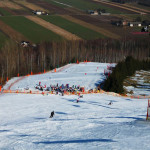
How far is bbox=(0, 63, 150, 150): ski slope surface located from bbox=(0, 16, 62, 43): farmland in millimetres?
36319

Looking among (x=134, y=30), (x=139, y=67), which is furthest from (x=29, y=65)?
(x=134, y=30)

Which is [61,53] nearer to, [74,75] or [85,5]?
[74,75]

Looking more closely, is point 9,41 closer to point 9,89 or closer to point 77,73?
point 77,73

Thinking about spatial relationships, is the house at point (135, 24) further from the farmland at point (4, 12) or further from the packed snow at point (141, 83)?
the packed snow at point (141, 83)

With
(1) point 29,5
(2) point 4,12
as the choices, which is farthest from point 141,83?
(1) point 29,5

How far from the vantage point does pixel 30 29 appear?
82.2m

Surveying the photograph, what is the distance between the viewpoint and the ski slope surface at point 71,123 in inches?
728

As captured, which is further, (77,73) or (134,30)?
(134,30)

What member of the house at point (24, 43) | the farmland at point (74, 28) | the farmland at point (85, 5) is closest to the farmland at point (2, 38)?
the house at point (24, 43)

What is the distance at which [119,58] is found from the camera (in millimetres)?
72125

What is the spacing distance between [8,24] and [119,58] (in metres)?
27.4

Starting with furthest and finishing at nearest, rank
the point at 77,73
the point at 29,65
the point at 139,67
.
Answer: the point at 29,65, the point at 139,67, the point at 77,73

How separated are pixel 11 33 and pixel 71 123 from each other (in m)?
55.1

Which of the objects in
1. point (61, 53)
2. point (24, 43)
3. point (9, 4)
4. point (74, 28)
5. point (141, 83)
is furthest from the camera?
point (9, 4)
